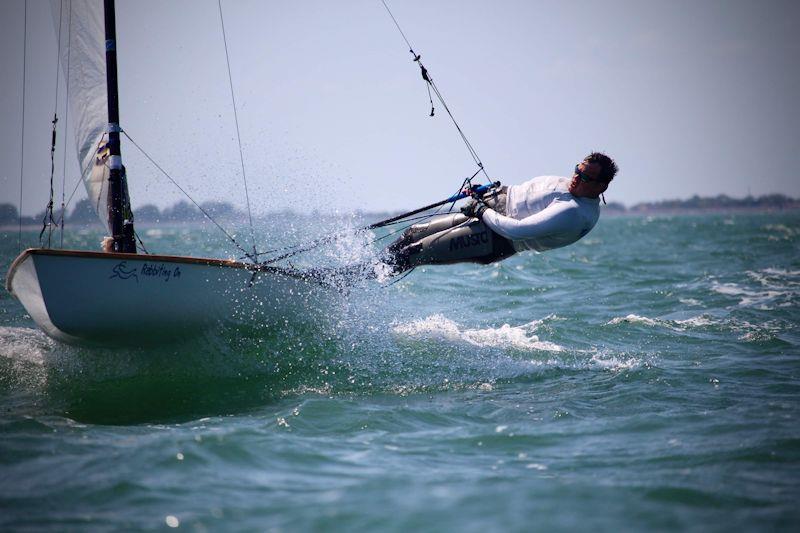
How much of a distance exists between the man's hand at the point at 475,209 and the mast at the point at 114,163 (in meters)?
3.32

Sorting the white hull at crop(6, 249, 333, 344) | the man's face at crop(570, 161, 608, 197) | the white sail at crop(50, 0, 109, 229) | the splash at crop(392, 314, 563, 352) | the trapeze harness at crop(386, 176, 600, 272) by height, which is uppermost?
the white sail at crop(50, 0, 109, 229)

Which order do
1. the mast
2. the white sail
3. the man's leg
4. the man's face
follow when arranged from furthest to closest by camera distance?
the white sail, the mast, the man's leg, the man's face

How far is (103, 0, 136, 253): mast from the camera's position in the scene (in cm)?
673

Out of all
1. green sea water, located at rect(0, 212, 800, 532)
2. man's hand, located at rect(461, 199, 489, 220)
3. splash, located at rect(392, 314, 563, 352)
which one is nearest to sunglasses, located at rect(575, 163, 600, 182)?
Answer: man's hand, located at rect(461, 199, 489, 220)

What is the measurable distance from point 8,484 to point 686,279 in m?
14.2

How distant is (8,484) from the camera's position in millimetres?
3742

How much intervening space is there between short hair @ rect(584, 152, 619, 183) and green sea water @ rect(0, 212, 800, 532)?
181 centimetres

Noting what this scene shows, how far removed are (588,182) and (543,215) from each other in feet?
1.56

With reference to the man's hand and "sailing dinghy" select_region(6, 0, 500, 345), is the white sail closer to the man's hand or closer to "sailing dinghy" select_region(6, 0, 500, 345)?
"sailing dinghy" select_region(6, 0, 500, 345)

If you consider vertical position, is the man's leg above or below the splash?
above

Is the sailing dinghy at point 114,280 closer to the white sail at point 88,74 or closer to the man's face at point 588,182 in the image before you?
the white sail at point 88,74

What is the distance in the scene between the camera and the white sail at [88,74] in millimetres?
7328

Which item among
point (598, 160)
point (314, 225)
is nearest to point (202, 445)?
point (598, 160)

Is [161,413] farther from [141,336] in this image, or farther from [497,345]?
[497,345]
